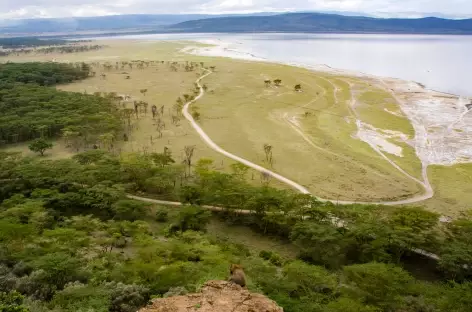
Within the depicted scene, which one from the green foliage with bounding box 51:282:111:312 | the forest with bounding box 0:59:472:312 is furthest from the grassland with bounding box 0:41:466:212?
the green foliage with bounding box 51:282:111:312

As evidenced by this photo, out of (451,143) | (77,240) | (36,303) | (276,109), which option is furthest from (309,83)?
(36,303)

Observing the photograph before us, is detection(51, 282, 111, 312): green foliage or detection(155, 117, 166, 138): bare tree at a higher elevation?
detection(155, 117, 166, 138): bare tree

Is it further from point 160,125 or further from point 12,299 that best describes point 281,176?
point 12,299

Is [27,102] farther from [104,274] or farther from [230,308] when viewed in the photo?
[230,308]

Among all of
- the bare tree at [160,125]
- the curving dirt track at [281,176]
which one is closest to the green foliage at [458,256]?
the curving dirt track at [281,176]

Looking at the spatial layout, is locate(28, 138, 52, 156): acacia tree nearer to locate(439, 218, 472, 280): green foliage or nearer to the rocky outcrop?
the rocky outcrop

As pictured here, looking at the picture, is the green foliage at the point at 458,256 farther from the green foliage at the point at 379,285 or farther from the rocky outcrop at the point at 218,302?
the rocky outcrop at the point at 218,302
